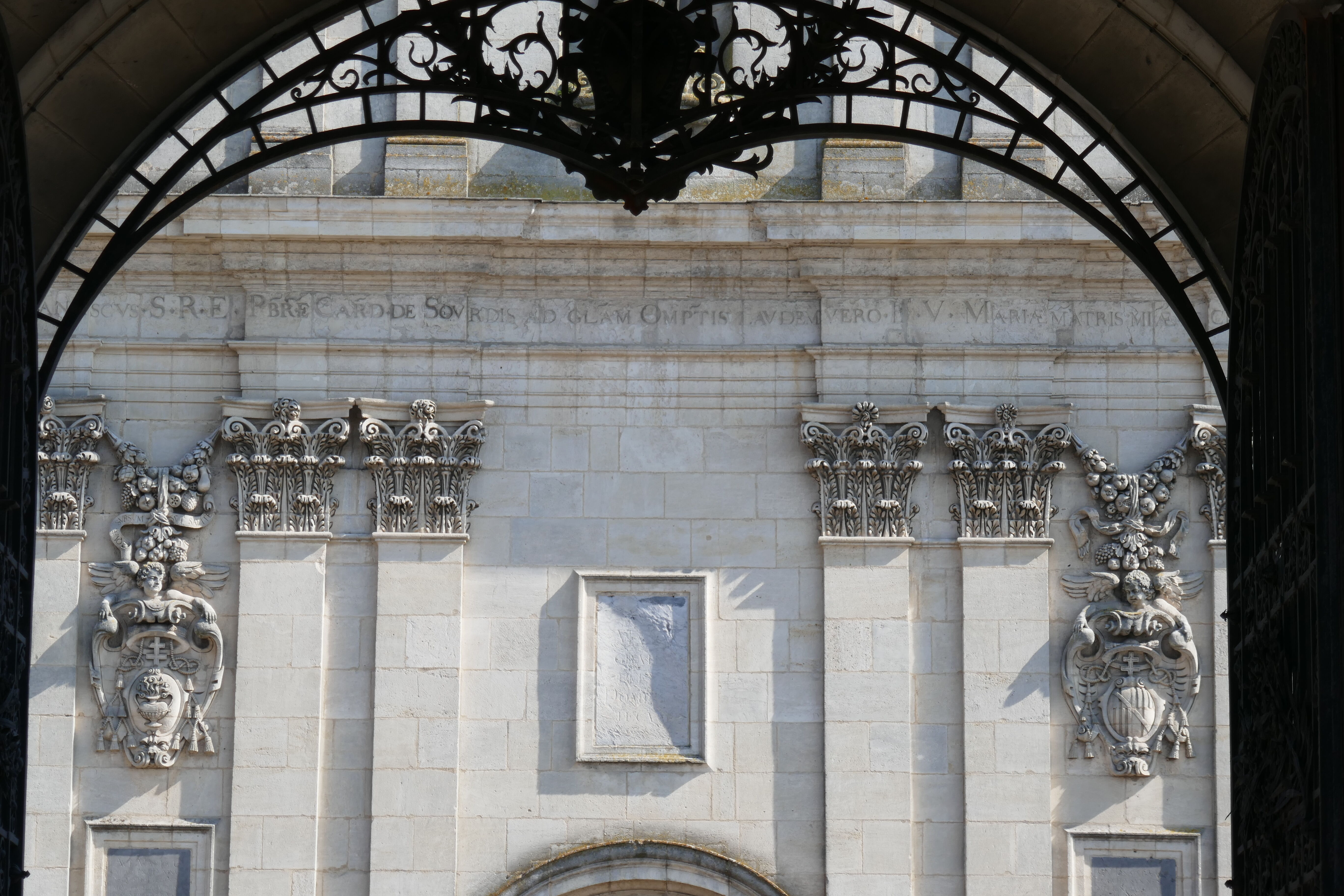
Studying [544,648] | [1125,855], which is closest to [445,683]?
[544,648]

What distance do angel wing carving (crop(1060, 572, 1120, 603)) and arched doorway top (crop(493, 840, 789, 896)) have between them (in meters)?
3.18

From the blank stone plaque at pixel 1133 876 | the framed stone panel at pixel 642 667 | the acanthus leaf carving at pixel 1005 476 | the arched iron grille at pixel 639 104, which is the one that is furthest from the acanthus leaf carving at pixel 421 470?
the arched iron grille at pixel 639 104

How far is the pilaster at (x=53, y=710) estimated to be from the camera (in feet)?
54.4

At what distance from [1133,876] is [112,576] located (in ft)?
→ 26.2

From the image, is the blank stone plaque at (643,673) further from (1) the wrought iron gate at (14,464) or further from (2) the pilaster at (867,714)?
(1) the wrought iron gate at (14,464)

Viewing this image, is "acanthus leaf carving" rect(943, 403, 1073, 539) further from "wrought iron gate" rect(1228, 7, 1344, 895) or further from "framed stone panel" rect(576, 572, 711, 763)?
"wrought iron gate" rect(1228, 7, 1344, 895)

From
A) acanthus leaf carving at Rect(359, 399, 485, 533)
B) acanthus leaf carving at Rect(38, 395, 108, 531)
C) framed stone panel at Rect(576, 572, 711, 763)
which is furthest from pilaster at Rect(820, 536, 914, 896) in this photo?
acanthus leaf carving at Rect(38, 395, 108, 531)

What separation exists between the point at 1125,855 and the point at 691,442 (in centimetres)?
451

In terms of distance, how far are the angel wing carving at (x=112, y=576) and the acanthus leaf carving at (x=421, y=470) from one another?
74.0 inches

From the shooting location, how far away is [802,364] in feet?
57.9

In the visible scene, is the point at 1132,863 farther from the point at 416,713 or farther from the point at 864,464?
the point at 416,713

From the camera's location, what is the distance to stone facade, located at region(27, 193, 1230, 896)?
55.0ft

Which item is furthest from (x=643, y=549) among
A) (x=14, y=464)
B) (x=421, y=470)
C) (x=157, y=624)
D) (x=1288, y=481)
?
(x=1288, y=481)

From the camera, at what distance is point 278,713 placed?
55.6ft
